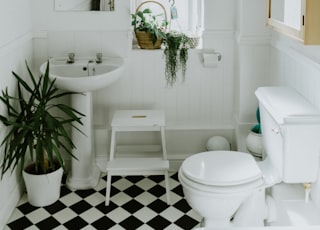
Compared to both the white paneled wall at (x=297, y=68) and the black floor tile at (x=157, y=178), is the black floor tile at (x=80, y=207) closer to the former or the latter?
the black floor tile at (x=157, y=178)

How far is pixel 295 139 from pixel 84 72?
1799 millimetres

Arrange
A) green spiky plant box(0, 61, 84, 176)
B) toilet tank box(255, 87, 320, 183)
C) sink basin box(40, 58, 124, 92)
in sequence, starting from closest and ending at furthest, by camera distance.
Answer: toilet tank box(255, 87, 320, 183)
green spiky plant box(0, 61, 84, 176)
sink basin box(40, 58, 124, 92)

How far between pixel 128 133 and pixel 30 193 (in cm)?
95

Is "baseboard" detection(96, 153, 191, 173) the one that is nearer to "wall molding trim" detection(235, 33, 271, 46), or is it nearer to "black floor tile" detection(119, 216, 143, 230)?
"black floor tile" detection(119, 216, 143, 230)

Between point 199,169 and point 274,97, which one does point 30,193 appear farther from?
point 274,97

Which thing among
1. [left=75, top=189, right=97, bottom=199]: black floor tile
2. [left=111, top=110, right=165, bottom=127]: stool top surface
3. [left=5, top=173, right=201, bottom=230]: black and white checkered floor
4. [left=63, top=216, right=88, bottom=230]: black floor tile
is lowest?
[left=63, top=216, right=88, bottom=230]: black floor tile

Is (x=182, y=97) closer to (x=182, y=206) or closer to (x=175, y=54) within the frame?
(x=175, y=54)

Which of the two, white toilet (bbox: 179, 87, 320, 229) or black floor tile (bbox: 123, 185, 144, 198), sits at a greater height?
white toilet (bbox: 179, 87, 320, 229)

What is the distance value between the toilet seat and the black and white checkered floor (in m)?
0.58

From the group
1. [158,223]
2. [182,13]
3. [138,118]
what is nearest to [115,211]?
[158,223]

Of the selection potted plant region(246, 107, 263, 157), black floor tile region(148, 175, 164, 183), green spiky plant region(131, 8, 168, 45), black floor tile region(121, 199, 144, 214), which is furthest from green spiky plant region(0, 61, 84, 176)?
potted plant region(246, 107, 263, 157)

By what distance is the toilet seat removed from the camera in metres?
2.82

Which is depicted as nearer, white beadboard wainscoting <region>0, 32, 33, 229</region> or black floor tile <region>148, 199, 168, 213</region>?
white beadboard wainscoting <region>0, 32, 33, 229</region>

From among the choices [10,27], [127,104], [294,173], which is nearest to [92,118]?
[127,104]
